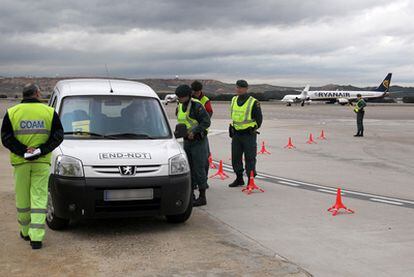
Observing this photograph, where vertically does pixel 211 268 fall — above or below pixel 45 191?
below

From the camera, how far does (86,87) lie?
7625 millimetres

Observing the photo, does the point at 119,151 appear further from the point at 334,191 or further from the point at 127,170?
the point at 334,191

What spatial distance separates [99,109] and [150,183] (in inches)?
66.4

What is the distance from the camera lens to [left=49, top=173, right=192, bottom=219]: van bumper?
5.94m

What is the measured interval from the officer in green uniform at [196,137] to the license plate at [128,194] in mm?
1932

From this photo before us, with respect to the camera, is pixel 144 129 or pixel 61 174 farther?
pixel 144 129

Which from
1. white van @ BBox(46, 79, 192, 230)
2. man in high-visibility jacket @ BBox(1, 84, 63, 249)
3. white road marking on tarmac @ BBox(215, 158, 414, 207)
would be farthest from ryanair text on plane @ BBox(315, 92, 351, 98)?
man in high-visibility jacket @ BBox(1, 84, 63, 249)

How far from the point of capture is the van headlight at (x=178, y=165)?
634 cm

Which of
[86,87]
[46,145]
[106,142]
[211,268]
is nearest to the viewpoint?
[211,268]

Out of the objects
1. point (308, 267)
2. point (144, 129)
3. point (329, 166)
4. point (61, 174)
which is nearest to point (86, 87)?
point (144, 129)

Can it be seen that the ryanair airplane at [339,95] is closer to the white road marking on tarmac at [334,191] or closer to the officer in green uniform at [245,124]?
the white road marking on tarmac at [334,191]

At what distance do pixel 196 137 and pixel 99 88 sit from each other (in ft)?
5.50

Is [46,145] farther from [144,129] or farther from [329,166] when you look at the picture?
[329,166]

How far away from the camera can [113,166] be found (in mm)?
6008
